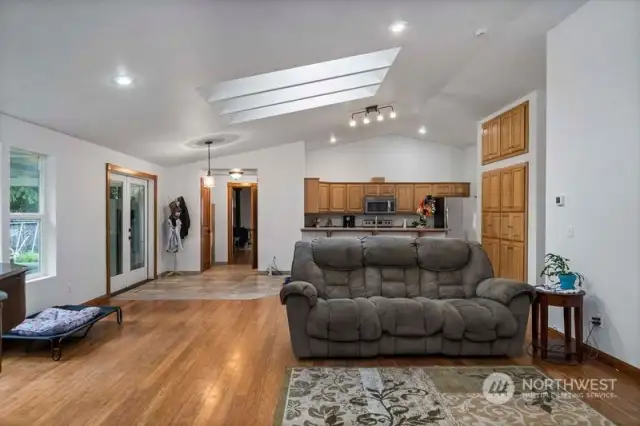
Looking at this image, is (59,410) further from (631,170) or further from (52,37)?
(631,170)

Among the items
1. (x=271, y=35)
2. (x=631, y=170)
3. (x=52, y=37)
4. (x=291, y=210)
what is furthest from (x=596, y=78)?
(x=291, y=210)

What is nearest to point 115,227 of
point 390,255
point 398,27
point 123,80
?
point 123,80

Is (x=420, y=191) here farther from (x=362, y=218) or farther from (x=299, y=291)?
(x=299, y=291)

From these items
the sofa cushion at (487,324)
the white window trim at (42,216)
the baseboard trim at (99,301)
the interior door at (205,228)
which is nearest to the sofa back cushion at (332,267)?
the sofa cushion at (487,324)

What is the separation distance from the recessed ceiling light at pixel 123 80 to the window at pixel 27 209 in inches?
60.7

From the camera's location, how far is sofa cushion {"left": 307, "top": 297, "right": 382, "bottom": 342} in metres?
3.50

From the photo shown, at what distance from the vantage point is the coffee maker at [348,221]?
31.5 feet

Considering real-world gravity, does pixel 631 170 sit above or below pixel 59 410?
above

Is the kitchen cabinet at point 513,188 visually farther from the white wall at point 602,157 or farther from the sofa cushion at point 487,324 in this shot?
the sofa cushion at point 487,324

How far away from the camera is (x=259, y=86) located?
4.94m

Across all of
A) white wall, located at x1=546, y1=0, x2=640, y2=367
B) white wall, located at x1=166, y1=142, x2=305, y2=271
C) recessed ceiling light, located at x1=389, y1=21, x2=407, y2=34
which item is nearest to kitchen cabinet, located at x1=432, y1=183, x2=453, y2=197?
white wall, located at x1=166, y1=142, x2=305, y2=271

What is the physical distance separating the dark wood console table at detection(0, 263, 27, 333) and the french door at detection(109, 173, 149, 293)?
3553mm

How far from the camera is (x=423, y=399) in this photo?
278 centimetres

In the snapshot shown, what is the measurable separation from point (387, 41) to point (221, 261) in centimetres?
760
